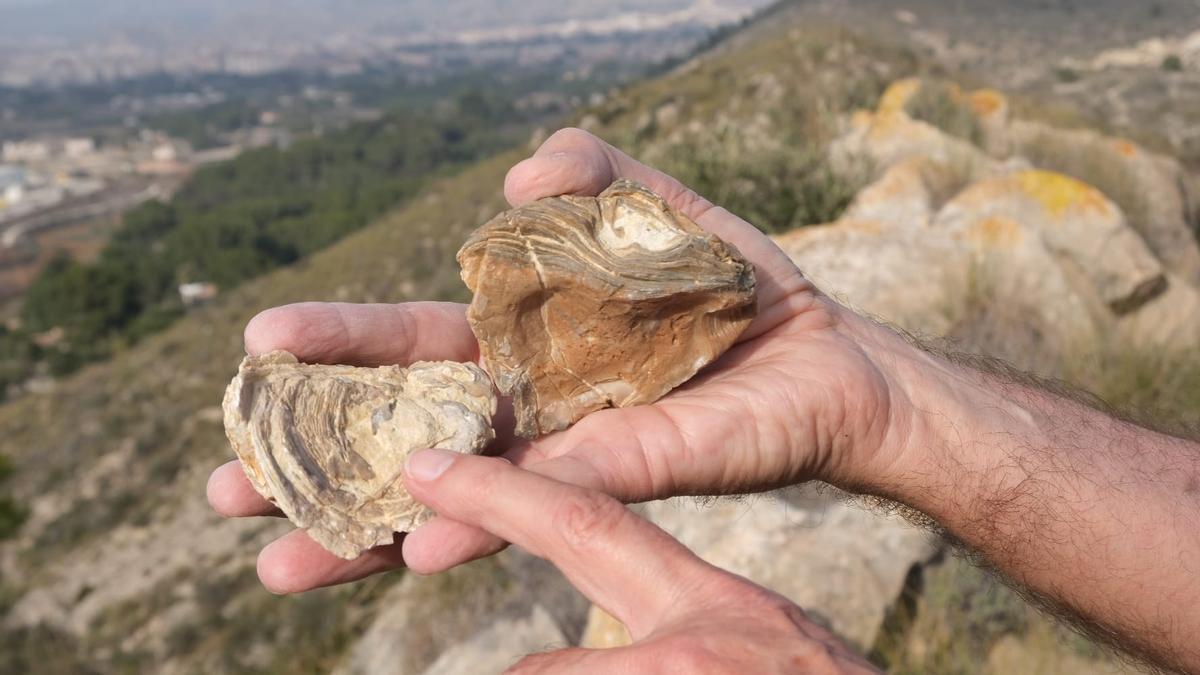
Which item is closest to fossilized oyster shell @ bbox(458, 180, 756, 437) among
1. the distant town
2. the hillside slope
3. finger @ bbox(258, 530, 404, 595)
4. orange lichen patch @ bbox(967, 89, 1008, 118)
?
finger @ bbox(258, 530, 404, 595)

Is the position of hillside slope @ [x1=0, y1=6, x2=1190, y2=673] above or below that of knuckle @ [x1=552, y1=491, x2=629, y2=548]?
below

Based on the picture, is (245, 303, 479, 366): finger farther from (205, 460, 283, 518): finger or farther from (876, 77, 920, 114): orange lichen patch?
(876, 77, 920, 114): orange lichen patch

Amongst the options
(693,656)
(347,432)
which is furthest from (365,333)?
(693,656)

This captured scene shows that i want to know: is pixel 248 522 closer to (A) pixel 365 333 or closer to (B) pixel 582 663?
(A) pixel 365 333

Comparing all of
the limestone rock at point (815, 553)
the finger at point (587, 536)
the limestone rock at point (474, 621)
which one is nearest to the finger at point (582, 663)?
the finger at point (587, 536)

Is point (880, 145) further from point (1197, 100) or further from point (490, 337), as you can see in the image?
point (1197, 100)

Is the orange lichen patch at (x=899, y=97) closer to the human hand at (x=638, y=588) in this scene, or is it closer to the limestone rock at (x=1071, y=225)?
the limestone rock at (x=1071, y=225)

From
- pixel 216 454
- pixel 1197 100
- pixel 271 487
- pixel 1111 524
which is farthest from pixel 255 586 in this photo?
pixel 1197 100
